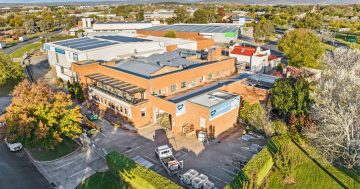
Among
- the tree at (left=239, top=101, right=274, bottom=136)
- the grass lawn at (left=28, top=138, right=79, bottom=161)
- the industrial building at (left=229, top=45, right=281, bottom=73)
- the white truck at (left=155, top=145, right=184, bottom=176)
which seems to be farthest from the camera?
the industrial building at (left=229, top=45, right=281, bottom=73)

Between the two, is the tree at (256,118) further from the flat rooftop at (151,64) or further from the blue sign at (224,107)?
the flat rooftop at (151,64)

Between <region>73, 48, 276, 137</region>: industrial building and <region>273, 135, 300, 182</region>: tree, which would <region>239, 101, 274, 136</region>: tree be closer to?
<region>73, 48, 276, 137</region>: industrial building

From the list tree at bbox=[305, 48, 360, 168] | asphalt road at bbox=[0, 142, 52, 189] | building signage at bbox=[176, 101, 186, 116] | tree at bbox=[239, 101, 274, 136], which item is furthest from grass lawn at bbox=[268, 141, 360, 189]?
asphalt road at bbox=[0, 142, 52, 189]

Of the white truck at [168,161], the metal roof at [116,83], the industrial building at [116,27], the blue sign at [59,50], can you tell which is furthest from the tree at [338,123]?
the industrial building at [116,27]

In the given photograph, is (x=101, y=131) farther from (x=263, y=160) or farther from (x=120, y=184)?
(x=263, y=160)

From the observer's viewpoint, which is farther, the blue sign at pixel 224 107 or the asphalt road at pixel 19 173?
the blue sign at pixel 224 107

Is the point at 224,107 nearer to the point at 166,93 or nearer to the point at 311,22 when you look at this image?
the point at 166,93
